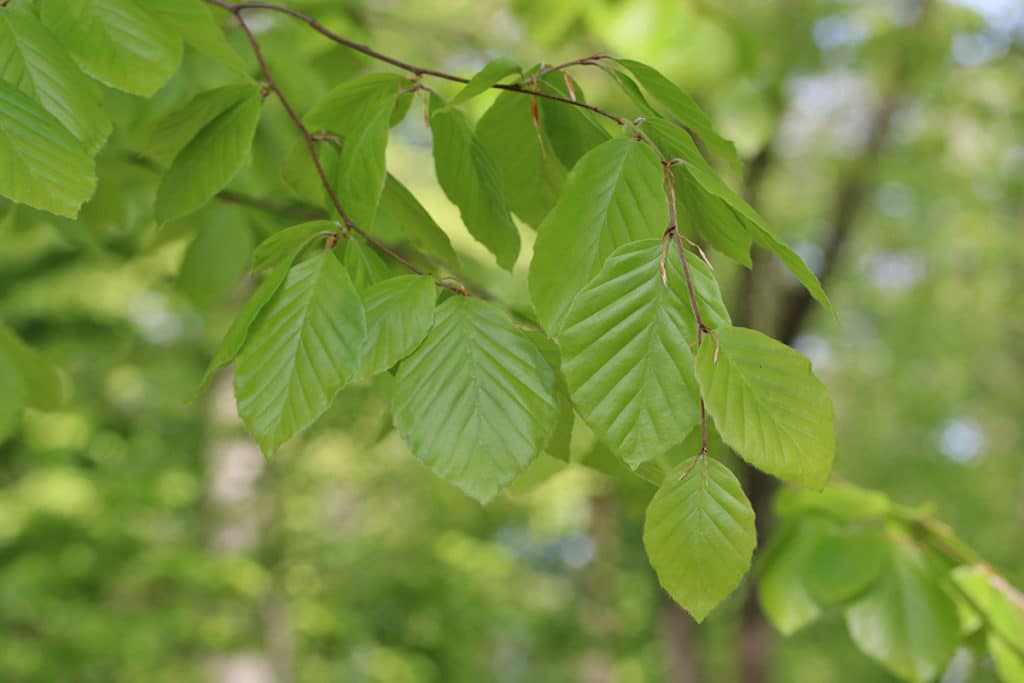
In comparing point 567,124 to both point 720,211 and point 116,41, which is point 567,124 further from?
point 116,41

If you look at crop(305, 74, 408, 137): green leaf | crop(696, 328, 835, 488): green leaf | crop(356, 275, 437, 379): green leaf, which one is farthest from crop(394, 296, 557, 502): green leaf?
crop(305, 74, 408, 137): green leaf

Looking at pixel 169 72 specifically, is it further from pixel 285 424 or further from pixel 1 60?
pixel 285 424

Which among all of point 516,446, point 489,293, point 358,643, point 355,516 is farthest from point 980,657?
point 355,516

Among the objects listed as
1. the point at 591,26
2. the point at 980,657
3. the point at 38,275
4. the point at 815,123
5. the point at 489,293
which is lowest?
the point at 38,275

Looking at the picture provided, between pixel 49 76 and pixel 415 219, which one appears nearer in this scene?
pixel 49 76

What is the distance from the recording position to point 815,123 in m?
5.79

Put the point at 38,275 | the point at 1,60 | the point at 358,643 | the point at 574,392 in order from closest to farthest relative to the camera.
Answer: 1. the point at 574,392
2. the point at 1,60
3. the point at 38,275
4. the point at 358,643

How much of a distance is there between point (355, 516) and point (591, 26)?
24.9 feet

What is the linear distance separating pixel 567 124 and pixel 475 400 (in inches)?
10.7

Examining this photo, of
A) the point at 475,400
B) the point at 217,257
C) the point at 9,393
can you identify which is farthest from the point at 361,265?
the point at 217,257

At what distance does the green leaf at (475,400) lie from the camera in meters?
0.62

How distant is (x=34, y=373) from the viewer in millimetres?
1248

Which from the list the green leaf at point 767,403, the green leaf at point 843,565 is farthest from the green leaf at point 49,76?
the green leaf at point 843,565

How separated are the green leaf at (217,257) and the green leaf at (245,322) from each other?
83 cm
